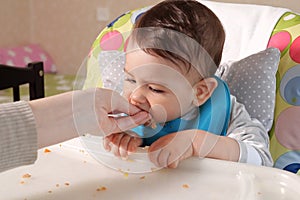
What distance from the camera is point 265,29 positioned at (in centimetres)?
134

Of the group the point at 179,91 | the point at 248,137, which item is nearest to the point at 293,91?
the point at 248,137

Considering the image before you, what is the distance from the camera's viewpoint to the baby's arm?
0.95 metres

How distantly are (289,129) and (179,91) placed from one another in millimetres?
423

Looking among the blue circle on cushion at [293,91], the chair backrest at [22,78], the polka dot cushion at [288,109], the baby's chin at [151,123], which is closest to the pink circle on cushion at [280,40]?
the polka dot cushion at [288,109]

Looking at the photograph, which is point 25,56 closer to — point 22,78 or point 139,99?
point 22,78

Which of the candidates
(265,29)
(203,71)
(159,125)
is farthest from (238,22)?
(159,125)

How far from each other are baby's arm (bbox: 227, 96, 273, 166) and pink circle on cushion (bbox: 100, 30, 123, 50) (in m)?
0.43

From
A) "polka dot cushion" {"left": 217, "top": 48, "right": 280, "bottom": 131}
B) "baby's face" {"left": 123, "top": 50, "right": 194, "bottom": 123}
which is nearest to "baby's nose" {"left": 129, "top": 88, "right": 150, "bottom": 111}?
"baby's face" {"left": 123, "top": 50, "right": 194, "bottom": 123}

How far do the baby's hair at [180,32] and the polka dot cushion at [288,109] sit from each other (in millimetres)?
310

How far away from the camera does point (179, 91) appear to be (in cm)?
90

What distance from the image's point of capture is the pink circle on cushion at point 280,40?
4.17ft

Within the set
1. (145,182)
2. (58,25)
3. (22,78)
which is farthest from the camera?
(58,25)

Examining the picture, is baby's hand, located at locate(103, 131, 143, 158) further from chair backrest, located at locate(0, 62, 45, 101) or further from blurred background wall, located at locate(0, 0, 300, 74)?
blurred background wall, located at locate(0, 0, 300, 74)

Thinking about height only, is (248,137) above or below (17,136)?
below
